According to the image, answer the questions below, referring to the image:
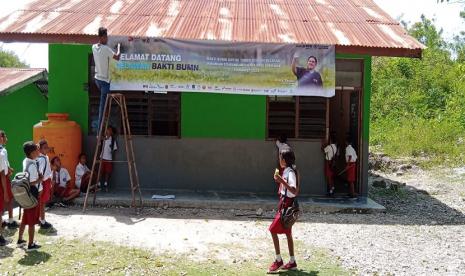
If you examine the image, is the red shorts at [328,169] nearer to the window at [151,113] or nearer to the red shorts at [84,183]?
the window at [151,113]

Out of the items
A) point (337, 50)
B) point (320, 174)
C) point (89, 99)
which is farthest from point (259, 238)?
point (89, 99)

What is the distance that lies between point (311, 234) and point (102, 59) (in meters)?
4.13

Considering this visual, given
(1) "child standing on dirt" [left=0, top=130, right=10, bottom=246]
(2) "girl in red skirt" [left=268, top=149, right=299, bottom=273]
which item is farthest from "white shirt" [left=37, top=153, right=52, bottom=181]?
(2) "girl in red skirt" [left=268, top=149, right=299, bottom=273]

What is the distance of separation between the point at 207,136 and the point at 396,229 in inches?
145

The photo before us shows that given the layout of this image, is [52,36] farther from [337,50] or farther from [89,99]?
[337,50]

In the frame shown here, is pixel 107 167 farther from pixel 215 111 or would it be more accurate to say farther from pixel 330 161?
pixel 330 161

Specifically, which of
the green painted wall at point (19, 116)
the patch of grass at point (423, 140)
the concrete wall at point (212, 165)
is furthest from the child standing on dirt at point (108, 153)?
the patch of grass at point (423, 140)

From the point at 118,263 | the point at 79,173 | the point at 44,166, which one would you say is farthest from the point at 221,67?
the point at 118,263

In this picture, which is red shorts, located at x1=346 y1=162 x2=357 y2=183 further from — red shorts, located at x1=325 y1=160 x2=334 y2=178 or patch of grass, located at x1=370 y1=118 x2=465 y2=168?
patch of grass, located at x1=370 y1=118 x2=465 y2=168

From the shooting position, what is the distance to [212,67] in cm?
827

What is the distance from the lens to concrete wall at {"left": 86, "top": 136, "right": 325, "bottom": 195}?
9242 mm

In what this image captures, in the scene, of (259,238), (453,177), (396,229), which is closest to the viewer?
(259,238)

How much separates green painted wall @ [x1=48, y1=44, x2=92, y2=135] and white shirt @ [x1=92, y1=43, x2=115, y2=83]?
124 centimetres

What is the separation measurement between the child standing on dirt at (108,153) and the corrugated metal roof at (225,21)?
5.92ft
